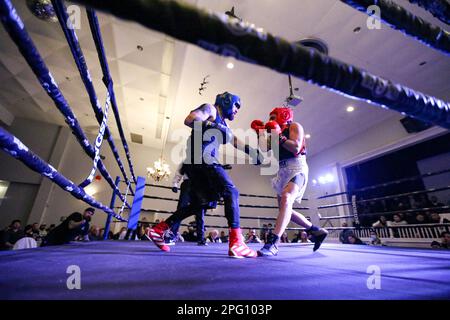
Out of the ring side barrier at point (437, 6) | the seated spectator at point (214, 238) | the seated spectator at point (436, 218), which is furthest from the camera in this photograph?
the seated spectator at point (436, 218)

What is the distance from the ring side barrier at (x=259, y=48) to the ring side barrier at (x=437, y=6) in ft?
1.13

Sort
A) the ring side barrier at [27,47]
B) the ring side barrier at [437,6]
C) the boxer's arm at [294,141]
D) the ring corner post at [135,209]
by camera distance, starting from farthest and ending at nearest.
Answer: the ring corner post at [135,209] → the boxer's arm at [294,141] → the ring side barrier at [437,6] → the ring side barrier at [27,47]

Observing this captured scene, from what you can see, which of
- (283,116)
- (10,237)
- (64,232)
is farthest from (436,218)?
(10,237)

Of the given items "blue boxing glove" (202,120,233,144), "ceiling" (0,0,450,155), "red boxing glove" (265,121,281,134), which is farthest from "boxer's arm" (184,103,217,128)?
"ceiling" (0,0,450,155)

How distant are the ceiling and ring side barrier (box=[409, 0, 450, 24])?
359 centimetres

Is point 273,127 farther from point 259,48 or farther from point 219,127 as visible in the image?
A: point 259,48

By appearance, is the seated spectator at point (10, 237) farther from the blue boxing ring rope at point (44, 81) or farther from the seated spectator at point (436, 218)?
the seated spectator at point (436, 218)

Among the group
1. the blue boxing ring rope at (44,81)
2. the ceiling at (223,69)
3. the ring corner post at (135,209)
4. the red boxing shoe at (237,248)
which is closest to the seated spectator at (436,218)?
the ceiling at (223,69)

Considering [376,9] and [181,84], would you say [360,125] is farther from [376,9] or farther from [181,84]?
[376,9]

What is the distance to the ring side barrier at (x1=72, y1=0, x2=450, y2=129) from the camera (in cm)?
32

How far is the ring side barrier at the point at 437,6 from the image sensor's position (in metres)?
0.65

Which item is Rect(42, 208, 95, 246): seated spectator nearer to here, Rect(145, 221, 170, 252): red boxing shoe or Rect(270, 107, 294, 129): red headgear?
Rect(145, 221, 170, 252): red boxing shoe

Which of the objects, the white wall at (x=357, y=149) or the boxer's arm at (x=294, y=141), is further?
the white wall at (x=357, y=149)

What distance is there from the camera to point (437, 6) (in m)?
0.67
